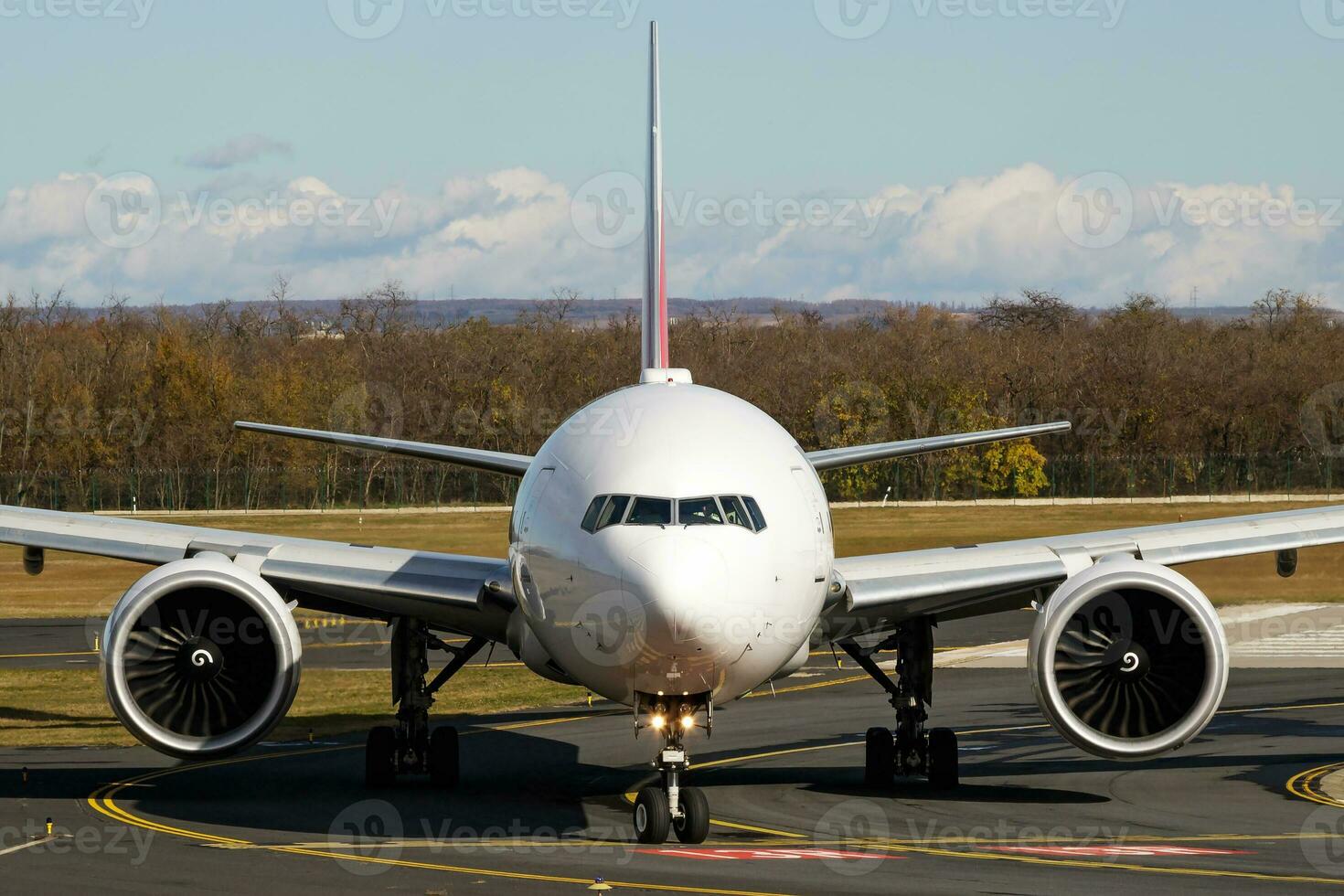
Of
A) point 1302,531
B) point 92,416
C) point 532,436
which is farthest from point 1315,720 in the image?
point 92,416

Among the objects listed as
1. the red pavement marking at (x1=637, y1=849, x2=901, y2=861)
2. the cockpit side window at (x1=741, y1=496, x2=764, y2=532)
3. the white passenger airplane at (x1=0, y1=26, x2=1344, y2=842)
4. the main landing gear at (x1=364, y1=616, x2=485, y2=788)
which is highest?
the cockpit side window at (x1=741, y1=496, x2=764, y2=532)

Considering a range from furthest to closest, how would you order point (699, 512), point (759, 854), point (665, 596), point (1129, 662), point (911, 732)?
point (911, 732) < point (1129, 662) < point (759, 854) < point (699, 512) < point (665, 596)

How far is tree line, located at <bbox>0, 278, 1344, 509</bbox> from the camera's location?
7875 centimetres

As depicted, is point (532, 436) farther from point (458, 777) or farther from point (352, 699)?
point (458, 777)

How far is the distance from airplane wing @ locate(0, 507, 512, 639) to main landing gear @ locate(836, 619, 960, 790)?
4810 millimetres

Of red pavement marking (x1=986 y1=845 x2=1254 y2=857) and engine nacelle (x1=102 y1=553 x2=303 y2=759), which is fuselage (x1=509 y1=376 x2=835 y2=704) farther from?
engine nacelle (x1=102 y1=553 x2=303 y2=759)

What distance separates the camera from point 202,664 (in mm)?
19188

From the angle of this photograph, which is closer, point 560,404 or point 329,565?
point 329,565

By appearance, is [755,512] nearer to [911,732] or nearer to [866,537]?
[911,732]

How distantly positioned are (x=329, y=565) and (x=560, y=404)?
242 feet

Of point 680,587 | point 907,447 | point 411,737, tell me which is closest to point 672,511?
point 680,587

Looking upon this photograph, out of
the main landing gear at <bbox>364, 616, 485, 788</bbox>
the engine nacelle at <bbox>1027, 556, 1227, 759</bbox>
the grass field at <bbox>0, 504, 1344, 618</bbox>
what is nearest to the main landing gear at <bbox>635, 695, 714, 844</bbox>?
the engine nacelle at <bbox>1027, 556, 1227, 759</bbox>

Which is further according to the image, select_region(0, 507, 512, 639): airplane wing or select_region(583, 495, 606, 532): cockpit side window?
select_region(0, 507, 512, 639): airplane wing

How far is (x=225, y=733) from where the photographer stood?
19.2 m
